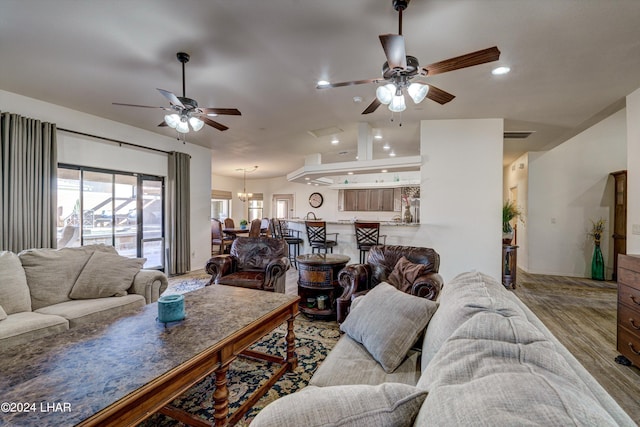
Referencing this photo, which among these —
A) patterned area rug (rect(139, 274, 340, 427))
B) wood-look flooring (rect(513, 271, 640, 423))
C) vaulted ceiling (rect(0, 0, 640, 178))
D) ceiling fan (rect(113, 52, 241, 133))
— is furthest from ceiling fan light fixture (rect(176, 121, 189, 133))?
wood-look flooring (rect(513, 271, 640, 423))

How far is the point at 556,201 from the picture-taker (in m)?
5.95

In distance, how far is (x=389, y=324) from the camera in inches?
61.8

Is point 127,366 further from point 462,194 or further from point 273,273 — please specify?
point 462,194

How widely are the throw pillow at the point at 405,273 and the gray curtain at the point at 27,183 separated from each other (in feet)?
14.9

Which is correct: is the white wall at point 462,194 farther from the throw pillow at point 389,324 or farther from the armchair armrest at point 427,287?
the throw pillow at point 389,324

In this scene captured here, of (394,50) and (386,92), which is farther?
(386,92)

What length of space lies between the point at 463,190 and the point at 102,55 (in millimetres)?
4719

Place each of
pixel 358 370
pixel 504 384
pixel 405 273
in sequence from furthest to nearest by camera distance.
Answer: pixel 405 273, pixel 358 370, pixel 504 384

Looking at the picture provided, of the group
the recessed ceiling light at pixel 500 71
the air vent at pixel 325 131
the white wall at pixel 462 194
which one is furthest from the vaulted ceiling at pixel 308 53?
the air vent at pixel 325 131

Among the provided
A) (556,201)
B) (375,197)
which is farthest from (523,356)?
(375,197)

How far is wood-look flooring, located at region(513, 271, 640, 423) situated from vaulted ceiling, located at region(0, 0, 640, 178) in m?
2.71

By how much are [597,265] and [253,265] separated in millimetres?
6528

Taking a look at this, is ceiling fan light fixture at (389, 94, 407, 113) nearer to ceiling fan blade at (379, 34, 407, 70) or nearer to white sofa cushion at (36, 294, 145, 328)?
ceiling fan blade at (379, 34, 407, 70)

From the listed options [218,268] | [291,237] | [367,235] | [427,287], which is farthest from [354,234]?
[427,287]
